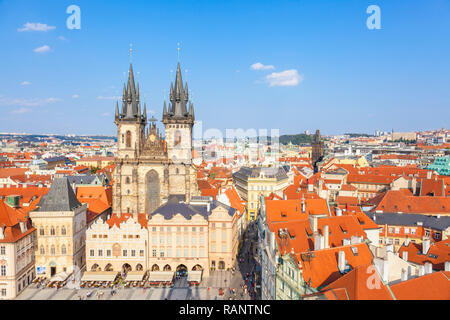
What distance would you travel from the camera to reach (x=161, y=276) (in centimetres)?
5334

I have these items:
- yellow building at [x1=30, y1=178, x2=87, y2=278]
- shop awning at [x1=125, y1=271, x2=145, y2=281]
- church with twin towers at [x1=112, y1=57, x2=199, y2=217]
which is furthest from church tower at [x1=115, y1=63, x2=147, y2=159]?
shop awning at [x1=125, y1=271, x2=145, y2=281]

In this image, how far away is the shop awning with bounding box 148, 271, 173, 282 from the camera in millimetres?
52812

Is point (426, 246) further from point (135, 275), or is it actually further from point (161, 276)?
point (135, 275)

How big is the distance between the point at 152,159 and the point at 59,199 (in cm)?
2382

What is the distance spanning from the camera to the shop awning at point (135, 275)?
53.0 m

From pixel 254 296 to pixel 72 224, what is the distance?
28.8 m

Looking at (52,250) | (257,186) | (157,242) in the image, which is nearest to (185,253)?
(157,242)

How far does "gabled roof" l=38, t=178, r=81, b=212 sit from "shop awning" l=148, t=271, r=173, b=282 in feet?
52.7

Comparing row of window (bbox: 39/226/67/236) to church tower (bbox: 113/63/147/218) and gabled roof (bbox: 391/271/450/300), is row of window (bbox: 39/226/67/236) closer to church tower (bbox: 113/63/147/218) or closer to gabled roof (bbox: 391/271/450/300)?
church tower (bbox: 113/63/147/218)

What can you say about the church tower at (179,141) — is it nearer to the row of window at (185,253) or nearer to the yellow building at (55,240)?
the row of window at (185,253)

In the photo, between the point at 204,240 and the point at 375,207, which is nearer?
the point at 204,240

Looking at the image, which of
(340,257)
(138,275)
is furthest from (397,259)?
(138,275)
